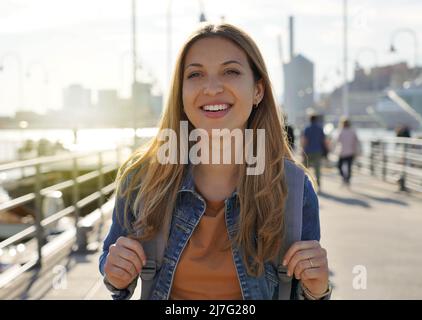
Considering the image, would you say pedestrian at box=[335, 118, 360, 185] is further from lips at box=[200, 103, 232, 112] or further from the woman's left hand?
the woman's left hand

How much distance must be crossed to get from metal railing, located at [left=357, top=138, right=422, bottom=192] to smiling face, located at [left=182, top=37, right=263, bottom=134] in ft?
31.4

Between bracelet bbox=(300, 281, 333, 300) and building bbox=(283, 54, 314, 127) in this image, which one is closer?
bracelet bbox=(300, 281, 333, 300)

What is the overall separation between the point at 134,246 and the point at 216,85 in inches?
19.8

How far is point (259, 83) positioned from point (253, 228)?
459mm

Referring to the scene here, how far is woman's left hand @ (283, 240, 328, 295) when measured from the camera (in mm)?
1575

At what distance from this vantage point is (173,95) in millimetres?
1906

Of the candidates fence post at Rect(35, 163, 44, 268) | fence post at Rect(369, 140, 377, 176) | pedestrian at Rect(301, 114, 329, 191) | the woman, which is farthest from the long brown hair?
fence post at Rect(369, 140, 377, 176)

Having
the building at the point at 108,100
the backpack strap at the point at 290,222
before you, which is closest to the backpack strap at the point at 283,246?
the backpack strap at the point at 290,222

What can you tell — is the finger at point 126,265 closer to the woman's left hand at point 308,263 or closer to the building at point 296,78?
the woman's left hand at point 308,263

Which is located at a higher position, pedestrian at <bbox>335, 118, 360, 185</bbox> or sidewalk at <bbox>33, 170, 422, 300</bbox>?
pedestrian at <bbox>335, 118, 360, 185</bbox>

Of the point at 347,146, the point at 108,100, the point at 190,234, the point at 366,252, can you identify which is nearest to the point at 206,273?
the point at 190,234

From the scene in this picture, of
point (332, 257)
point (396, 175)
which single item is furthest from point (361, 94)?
point (332, 257)

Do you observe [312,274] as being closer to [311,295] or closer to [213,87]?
[311,295]

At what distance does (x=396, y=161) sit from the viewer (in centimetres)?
1419
